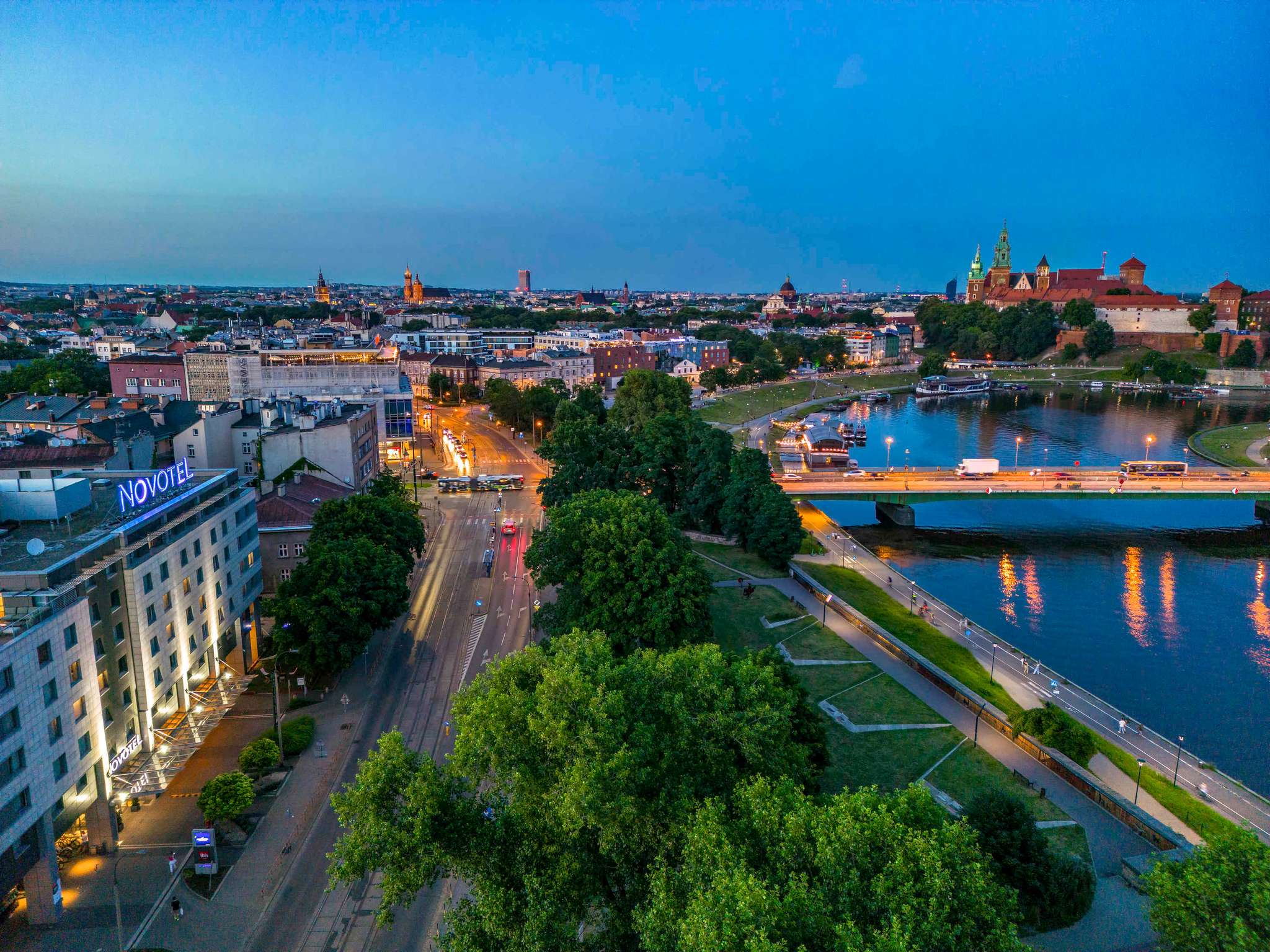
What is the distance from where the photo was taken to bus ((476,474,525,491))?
237 ft

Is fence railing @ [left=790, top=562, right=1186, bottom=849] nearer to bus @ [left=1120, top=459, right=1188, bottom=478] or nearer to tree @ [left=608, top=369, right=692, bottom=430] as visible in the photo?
bus @ [left=1120, top=459, right=1188, bottom=478]

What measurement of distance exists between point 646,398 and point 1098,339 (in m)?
127

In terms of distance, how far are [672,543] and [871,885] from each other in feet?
67.3

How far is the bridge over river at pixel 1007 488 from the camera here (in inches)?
2466

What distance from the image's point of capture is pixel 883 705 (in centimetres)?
3334

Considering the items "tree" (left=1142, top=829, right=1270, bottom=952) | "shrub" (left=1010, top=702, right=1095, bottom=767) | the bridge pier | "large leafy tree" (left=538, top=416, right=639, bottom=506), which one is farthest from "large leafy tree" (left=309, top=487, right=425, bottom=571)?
the bridge pier

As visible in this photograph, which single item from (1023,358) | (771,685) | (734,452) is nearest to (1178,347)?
(1023,358)

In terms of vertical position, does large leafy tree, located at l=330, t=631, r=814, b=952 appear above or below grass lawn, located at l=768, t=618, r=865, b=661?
above

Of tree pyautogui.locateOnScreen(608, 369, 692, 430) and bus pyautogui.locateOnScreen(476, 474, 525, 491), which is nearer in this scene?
bus pyautogui.locateOnScreen(476, 474, 525, 491)

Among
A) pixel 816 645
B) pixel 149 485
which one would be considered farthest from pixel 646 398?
pixel 149 485

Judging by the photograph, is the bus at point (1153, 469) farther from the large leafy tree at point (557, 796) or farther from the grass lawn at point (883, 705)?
the large leafy tree at point (557, 796)

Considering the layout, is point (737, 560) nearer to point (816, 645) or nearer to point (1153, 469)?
point (816, 645)

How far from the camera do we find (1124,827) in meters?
25.4

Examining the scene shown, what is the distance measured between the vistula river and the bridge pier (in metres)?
0.71
